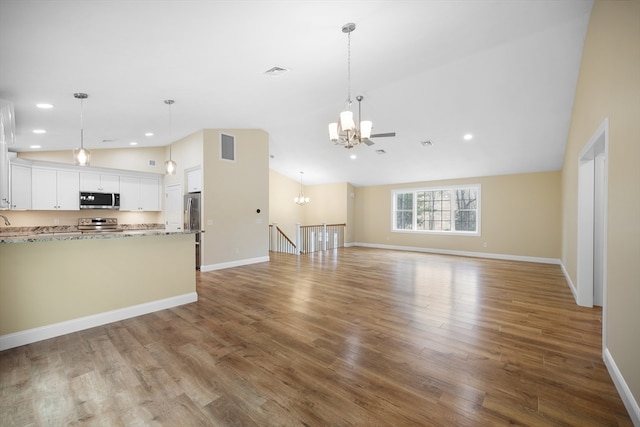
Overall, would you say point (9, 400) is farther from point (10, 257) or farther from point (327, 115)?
point (327, 115)

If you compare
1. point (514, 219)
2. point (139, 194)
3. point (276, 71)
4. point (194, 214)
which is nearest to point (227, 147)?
point (194, 214)

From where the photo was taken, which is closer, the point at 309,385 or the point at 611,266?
the point at 309,385

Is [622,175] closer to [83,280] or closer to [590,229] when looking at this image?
[590,229]

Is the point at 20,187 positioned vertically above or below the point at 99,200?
above

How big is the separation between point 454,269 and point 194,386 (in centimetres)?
587

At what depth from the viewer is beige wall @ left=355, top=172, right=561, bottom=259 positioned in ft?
23.7

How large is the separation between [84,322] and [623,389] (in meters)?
4.85

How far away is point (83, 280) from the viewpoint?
122 inches

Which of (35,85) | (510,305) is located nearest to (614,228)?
(510,305)

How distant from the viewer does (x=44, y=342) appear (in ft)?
9.11

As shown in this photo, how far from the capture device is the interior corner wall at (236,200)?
612 centimetres

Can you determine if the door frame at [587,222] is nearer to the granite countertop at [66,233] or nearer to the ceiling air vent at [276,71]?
the ceiling air vent at [276,71]

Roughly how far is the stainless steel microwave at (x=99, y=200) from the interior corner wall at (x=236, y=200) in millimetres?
2777

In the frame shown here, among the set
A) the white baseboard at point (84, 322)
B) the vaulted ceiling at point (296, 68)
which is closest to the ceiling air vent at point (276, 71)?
the vaulted ceiling at point (296, 68)
